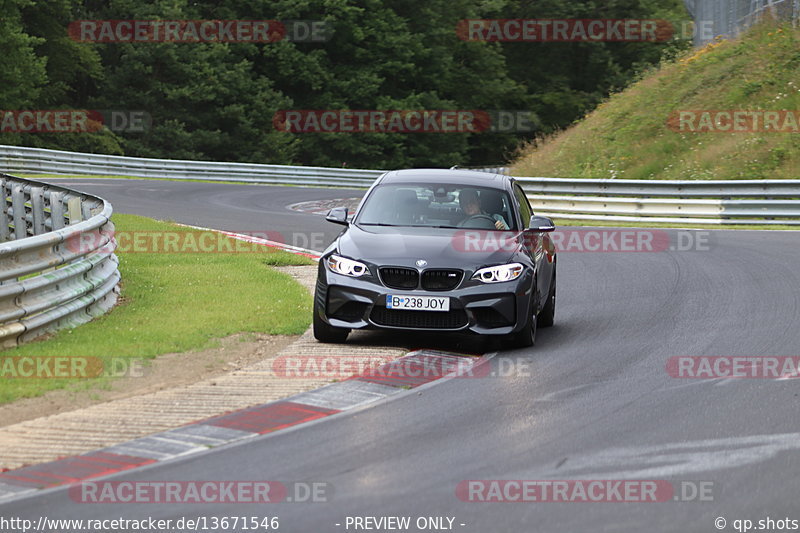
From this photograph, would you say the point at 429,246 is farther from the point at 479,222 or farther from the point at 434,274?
the point at 479,222

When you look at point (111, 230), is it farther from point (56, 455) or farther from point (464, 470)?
point (464, 470)

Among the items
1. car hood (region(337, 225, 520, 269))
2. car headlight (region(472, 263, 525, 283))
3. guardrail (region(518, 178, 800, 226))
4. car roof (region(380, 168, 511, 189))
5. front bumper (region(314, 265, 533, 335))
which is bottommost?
guardrail (region(518, 178, 800, 226))

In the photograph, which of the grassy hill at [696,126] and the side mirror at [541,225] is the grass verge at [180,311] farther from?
the grassy hill at [696,126]

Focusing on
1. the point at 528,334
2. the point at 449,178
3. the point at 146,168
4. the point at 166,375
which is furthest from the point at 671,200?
the point at 146,168

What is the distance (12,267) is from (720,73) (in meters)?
29.0

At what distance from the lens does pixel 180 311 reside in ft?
38.7

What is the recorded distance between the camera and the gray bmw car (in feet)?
32.8

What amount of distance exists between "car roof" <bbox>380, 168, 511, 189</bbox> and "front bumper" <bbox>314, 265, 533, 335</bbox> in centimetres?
176

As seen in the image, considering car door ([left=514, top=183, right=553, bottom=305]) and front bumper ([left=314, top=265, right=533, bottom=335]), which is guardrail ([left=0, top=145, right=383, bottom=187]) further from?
front bumper ([left=314, top=265, right=533, bottom=335])

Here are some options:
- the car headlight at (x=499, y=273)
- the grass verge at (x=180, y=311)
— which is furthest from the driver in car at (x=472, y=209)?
the grass verge at (x=180, y=311)

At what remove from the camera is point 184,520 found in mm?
5578

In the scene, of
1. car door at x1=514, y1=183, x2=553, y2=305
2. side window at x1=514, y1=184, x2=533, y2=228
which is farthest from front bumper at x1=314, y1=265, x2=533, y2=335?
side window at x1=514, y1=184, x2=533, y2=228

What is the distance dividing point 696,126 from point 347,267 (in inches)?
968

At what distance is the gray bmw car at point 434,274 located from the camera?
10008mm
